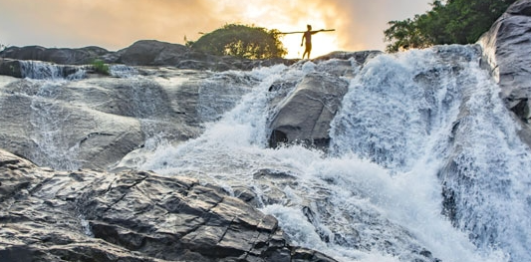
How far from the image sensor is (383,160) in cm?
1346

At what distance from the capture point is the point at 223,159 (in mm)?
11930

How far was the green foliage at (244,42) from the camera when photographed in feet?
114

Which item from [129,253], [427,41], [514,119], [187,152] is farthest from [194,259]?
[427,41]

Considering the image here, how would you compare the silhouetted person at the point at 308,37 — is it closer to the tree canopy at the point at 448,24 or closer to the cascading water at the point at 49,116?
the tree canopy at the point at 448,24

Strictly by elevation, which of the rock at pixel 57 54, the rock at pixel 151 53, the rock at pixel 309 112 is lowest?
the rock at pixel 309 112

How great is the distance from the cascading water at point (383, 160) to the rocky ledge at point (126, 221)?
A: 120cm

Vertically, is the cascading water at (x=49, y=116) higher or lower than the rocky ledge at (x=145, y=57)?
lower

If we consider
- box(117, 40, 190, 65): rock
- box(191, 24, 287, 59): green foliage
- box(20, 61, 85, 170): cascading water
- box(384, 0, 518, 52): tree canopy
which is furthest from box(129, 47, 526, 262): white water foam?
box(191, 24, 287, 59): green foliage

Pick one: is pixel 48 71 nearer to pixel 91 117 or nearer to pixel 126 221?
pixel 91 117

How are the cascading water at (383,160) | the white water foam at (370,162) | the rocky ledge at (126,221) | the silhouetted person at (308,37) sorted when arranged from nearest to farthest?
the rocky ledge at (126,221), the white water foam at (370,162), the cascading water at (383,160), the silhouetted person at (308,37)

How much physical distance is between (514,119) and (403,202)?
3.95 m

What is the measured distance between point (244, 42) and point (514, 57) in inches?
900

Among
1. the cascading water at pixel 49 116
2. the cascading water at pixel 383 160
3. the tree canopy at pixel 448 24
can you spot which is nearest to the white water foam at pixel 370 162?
the cascading water at pixel 383 160

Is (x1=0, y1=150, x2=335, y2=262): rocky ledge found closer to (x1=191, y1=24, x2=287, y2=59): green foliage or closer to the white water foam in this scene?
the white water foam
